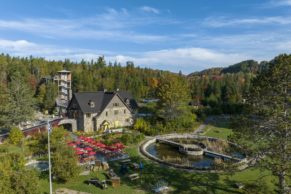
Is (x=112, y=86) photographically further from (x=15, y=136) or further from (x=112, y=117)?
(x=15, y=136)

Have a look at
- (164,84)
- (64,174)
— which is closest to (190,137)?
(164,84)

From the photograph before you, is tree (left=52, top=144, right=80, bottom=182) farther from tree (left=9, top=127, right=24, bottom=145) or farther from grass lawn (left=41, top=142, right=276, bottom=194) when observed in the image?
tree (left=9, top=127, right=24, bottom=145)

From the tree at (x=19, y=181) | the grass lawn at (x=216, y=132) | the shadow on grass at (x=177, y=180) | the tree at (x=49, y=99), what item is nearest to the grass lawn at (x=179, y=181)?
the shadow on grass at (x=177, y=180)

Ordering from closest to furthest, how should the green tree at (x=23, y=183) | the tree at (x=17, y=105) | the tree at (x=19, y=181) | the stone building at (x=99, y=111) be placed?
the tree at (x=19, y=181), the green tree at (x=23, y=183), the tree at (x=17, y=105), the stone building at (x=99, y=111)

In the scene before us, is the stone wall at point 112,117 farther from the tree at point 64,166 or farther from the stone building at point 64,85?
the stone building at point 64,85

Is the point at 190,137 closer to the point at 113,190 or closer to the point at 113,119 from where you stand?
the point at 113,119

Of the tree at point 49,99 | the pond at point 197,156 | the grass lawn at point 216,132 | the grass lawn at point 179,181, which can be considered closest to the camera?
the grass lawn at point 179,181

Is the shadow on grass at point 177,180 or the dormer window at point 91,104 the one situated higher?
the dormer window at point 91,104
